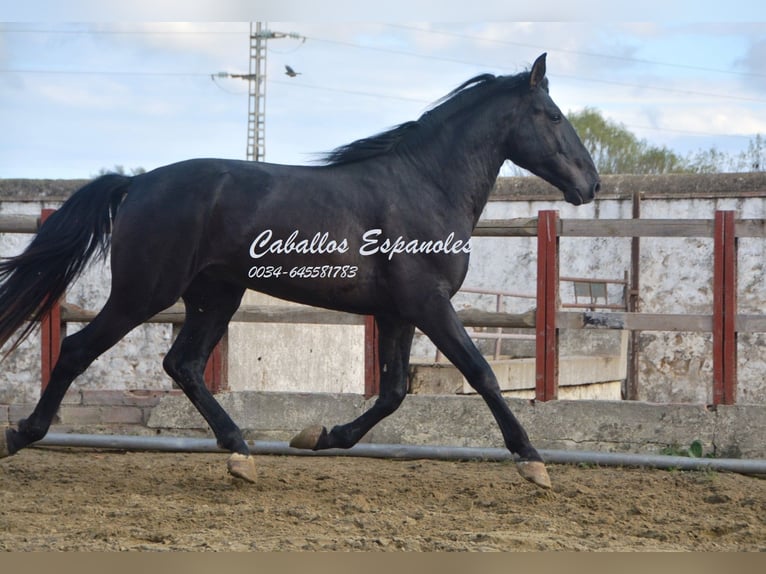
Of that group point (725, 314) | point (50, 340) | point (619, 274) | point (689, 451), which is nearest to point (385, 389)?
point (689, 451)

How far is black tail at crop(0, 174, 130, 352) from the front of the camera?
518 cm

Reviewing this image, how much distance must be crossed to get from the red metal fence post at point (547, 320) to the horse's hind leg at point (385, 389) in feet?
5.25

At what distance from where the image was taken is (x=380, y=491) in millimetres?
5105

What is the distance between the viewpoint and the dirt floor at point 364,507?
374 centimetres

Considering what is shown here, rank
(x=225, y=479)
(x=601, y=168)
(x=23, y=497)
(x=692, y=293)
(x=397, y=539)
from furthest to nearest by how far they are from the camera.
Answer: (x=601, y=168) → (x=692, y=293) → (x=225, y=479) → (x=23, y=497) → (x=397, y=539)

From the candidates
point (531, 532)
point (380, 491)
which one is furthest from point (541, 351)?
point (531, 532)

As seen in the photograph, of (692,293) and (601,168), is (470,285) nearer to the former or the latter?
(692,293)

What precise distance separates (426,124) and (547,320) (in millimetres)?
1926

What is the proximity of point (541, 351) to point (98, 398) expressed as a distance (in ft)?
10.8

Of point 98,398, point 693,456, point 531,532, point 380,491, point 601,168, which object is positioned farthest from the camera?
point 601,168

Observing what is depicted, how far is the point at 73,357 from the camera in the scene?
16.6 ft

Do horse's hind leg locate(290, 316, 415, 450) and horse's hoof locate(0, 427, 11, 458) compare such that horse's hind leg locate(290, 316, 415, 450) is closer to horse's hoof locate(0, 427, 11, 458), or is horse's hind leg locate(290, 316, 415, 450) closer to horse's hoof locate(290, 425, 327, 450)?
horse's hoof locate(290, 425, 327, 450)

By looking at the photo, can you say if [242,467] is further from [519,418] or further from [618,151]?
[618,151]

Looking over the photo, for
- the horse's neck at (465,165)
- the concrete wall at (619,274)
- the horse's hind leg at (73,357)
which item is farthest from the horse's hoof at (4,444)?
the concrete wall at (619,274)
